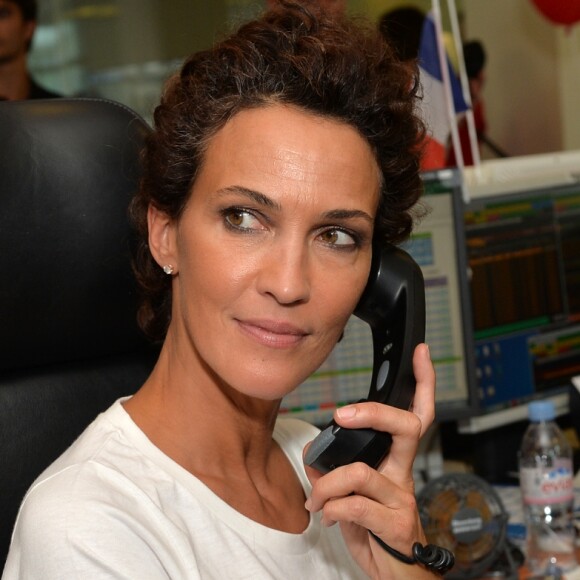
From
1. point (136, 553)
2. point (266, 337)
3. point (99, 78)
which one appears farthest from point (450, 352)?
point (99, 78)

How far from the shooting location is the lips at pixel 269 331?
3.65 ft

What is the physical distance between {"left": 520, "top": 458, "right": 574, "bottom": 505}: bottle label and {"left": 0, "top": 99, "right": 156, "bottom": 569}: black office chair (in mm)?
831

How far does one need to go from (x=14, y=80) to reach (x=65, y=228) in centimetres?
222

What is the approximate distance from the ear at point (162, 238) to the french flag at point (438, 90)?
1.10 metres

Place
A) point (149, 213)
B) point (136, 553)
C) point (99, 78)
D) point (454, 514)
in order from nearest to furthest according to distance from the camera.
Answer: point (136, 553)
point (149, 213)
point (454, 514)
point (99, 78)

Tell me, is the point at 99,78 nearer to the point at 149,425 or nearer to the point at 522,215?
the point at 522,215

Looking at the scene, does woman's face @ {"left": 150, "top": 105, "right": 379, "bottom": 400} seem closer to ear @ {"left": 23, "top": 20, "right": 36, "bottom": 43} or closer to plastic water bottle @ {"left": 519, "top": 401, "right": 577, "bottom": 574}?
plastic water bottle @ {"left": 519, "top": 401, "right": 577, "bottom": 574}

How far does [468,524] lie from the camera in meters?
1.71

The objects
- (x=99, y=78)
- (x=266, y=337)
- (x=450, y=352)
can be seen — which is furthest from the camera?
(x=99, y=78)

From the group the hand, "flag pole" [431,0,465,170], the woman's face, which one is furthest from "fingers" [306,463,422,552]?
"flag pole" [431,0,465,170]

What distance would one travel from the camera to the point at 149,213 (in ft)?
4.05

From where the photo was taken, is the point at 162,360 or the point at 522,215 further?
the point at 522,215

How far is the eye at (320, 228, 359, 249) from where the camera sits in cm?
116

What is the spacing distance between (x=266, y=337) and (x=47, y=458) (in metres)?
0.32
